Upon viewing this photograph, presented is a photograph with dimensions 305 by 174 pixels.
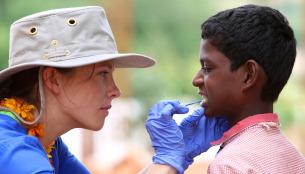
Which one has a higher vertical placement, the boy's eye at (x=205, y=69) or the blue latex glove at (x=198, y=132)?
the boy's eye at (x=205, y=69)

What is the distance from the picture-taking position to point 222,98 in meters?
2.15

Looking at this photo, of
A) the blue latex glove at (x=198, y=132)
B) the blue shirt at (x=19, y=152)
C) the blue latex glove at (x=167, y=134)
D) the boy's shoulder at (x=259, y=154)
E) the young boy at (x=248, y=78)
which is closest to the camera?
the blue shirt at (x=19, y=152)

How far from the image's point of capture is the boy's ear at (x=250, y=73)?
Answer: 83.7 inches

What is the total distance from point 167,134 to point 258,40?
15.7 inches

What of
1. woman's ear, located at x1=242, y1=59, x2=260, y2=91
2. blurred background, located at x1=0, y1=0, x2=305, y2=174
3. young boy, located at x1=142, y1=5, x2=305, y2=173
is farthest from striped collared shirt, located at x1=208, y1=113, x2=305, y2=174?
blurred background, located at x1=0, y1=0, x2=305, y2=174

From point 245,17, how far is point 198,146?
47cm

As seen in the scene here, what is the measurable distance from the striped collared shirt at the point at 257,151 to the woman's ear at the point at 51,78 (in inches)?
20.3

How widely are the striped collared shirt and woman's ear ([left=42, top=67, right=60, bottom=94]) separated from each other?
20.3 inches

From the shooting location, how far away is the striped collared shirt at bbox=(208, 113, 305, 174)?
2.02 metres

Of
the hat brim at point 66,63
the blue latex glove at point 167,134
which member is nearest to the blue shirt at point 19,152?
the hat brim at point 66,63

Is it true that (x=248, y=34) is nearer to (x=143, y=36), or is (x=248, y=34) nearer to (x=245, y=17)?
(x=245, y=17)

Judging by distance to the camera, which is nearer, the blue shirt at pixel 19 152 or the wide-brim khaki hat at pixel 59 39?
the blue shirt at pixel 19 152

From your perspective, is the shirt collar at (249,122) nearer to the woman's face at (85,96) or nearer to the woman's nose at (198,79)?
the woman's nose at (198,79)

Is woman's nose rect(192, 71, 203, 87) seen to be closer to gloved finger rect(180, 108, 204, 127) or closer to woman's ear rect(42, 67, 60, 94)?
gloved finger rect(180, 108, 204, 127)
